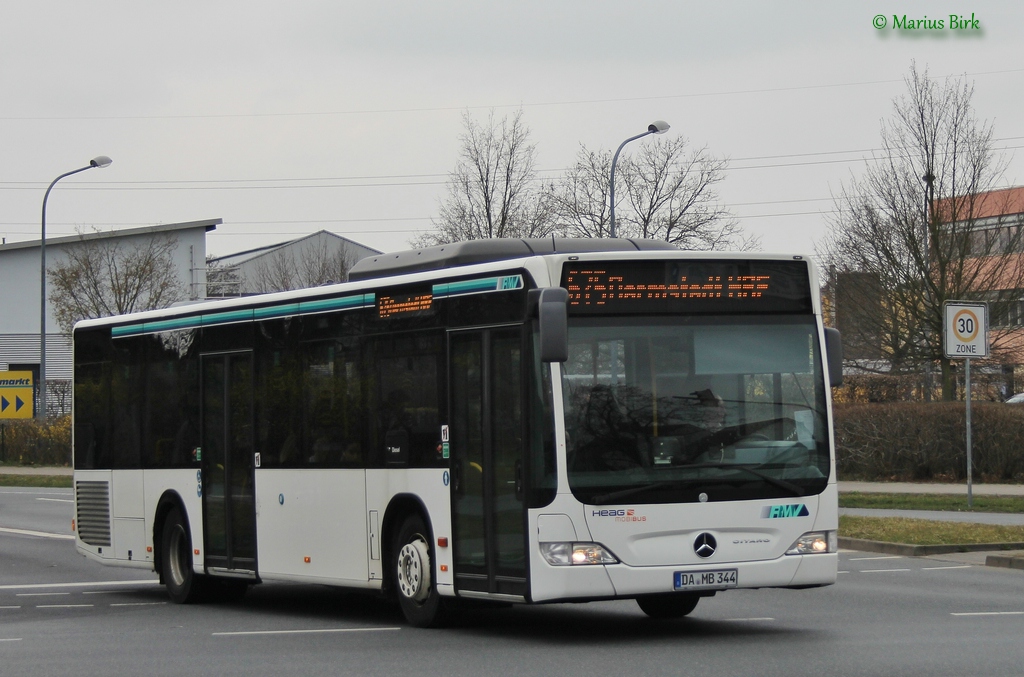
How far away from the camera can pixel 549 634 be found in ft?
38.9

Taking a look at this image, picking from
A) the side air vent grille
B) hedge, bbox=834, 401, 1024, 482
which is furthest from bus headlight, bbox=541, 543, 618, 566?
hedge, bbox=834, 401, 1024, 482

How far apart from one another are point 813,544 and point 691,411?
1.40 metres

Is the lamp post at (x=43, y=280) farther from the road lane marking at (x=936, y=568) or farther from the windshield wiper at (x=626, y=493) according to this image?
the windshield wiper at (x=626, y=493)

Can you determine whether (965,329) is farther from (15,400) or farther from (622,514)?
(15,400)

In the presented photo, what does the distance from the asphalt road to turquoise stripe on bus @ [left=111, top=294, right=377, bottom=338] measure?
8.90 ft

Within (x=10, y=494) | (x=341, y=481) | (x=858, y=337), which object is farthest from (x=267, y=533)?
(x=858, y=337)

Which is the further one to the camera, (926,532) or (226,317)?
(926,532)

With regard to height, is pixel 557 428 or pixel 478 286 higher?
pixel 478 286

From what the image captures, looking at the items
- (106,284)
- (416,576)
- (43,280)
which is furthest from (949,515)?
(106,284)

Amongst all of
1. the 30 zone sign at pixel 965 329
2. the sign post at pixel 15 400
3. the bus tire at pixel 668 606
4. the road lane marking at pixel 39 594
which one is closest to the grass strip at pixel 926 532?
the 30 zone sign at pixel 965 329

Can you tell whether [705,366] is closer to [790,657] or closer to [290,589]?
[790,657]

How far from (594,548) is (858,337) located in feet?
99.8

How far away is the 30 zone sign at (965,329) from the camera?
22.9 m

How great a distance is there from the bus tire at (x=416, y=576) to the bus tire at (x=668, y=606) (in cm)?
172
